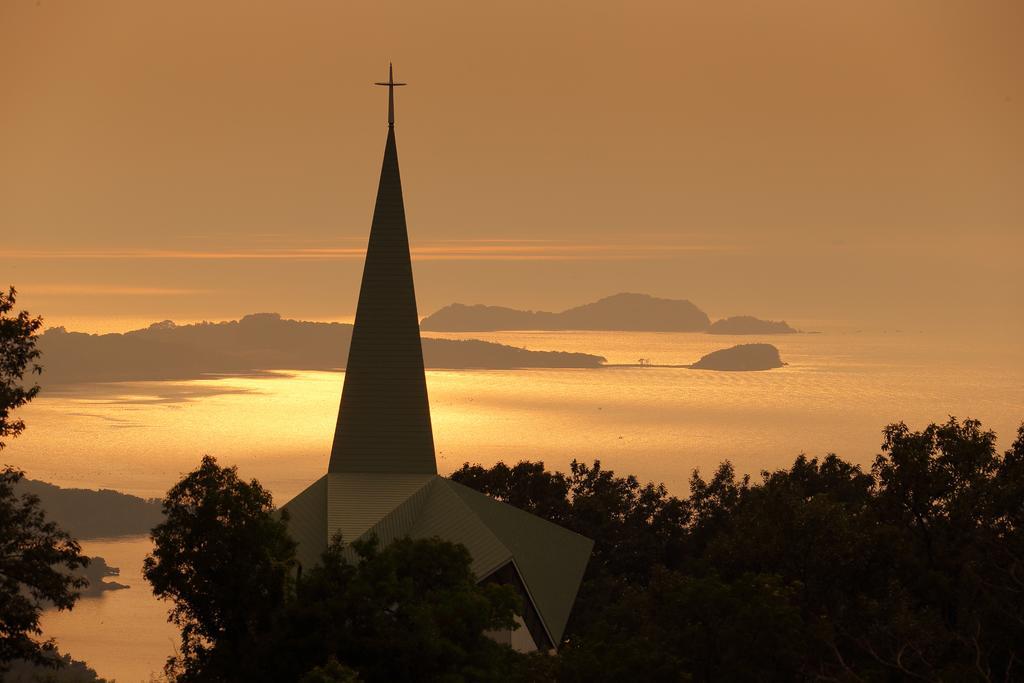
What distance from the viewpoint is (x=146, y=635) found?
98.9m

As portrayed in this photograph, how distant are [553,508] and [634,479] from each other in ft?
15.2

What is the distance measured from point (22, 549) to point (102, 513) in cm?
10454

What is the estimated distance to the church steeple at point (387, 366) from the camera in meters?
55.1

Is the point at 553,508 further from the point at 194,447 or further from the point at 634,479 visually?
the point at 194,447

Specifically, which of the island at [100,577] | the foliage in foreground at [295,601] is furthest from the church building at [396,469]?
the island at [100,577]

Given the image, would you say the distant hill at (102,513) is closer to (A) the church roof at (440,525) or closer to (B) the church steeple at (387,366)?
(B) the church steeple at (387,366)

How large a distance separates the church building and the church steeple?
0.04m

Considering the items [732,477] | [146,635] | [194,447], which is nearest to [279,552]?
[732,477]

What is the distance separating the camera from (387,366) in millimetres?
55531

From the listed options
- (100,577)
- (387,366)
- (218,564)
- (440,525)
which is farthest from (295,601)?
(100,577)

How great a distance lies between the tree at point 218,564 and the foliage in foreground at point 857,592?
26.7 ft

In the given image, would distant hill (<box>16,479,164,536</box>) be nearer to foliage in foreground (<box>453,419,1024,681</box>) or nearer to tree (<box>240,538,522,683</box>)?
foliage in foreground (<box>453,419,1024,681</box>)

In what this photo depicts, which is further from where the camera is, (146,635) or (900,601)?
(146,635)

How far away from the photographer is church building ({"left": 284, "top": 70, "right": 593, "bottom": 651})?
52.7m
